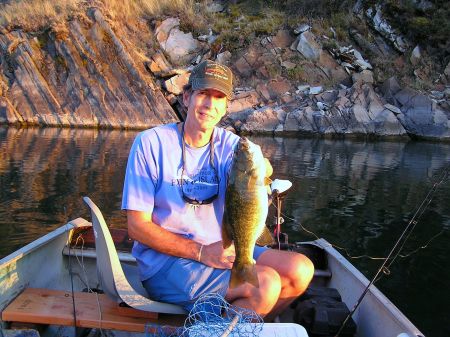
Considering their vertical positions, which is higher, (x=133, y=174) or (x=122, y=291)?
(x=133, y=174)

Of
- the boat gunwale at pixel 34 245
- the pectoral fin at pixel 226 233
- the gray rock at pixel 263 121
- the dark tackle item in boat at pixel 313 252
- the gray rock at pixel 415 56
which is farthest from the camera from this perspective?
the gray rock at pixel 415 56

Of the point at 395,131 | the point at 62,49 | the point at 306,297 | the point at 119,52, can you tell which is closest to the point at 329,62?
the point at 395,131

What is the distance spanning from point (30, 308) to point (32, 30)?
3083cm

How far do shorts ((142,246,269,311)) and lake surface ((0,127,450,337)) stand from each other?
1971 millimetres

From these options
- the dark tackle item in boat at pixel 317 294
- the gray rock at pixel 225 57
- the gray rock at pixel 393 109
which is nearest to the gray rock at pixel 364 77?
the gray rock at pixel 393 109

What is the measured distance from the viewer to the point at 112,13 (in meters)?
32.5

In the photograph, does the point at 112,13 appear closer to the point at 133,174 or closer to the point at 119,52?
the point at 119,52

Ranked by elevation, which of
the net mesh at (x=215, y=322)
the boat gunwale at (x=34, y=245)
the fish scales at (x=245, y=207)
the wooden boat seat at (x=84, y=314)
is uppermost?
the fish scales at (x=245, y=207)

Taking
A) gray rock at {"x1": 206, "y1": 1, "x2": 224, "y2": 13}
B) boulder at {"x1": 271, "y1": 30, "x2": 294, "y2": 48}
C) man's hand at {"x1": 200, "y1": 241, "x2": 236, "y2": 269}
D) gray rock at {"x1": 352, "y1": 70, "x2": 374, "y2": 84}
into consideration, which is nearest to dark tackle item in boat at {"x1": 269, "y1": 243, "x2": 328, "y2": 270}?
man's hand at {"x1": 200, "y1": 241, "x2": 236, "y2": 269}

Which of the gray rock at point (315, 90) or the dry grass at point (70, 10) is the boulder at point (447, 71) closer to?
the gray rock at point (315, 90)

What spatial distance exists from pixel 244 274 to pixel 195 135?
3.60 ft

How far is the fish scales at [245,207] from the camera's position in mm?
3176

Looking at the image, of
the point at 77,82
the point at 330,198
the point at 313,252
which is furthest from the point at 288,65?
the point at 313,252

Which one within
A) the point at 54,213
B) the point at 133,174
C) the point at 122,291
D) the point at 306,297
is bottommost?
the point at 54,213
